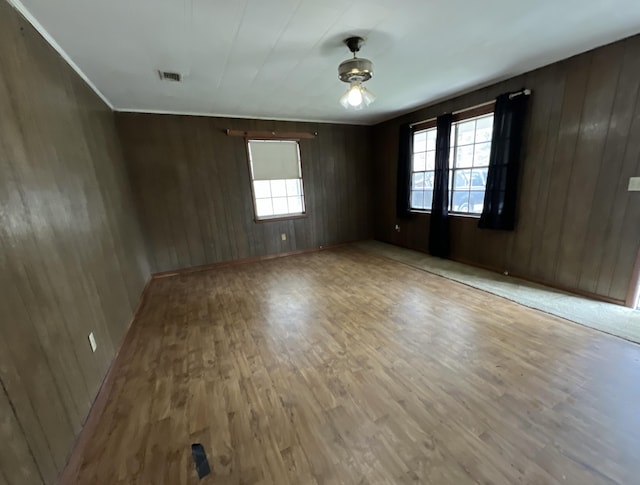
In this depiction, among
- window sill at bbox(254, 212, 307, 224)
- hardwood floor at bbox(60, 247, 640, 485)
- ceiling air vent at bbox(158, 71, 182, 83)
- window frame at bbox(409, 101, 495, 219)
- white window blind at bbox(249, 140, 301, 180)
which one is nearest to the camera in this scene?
hardwood floor at bbox(60, 247, 640, 485)

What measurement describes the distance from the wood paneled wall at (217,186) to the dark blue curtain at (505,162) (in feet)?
8.54

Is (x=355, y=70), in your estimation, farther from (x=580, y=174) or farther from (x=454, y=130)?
(x=580, y=174)

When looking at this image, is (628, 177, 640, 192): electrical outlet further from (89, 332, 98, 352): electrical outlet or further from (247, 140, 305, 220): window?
(89, 332, 98, 352): electrical outlet

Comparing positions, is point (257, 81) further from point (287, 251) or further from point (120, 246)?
point (287, 251)

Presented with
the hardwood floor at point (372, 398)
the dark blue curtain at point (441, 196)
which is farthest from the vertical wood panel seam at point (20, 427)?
the dark blue curtain at point (441, 196)

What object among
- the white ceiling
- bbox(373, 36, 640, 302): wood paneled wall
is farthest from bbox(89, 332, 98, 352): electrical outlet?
bbox(373, 36, 640, 302): wood paneled wall

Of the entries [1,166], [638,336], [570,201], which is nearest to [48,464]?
[1,166]

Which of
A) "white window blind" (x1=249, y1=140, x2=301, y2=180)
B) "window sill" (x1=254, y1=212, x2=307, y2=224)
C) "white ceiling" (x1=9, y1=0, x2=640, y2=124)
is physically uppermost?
"white ceiling" (x1=9, y1=0, x2=640, y2=124)

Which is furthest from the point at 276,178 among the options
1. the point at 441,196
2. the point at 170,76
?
the point at 441,196

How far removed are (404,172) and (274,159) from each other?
92.4 inches

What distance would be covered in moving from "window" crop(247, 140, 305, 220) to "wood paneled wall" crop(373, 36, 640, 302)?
2.92 metres

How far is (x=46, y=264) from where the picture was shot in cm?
140

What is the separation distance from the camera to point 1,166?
119cm

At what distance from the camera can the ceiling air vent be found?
256cm
